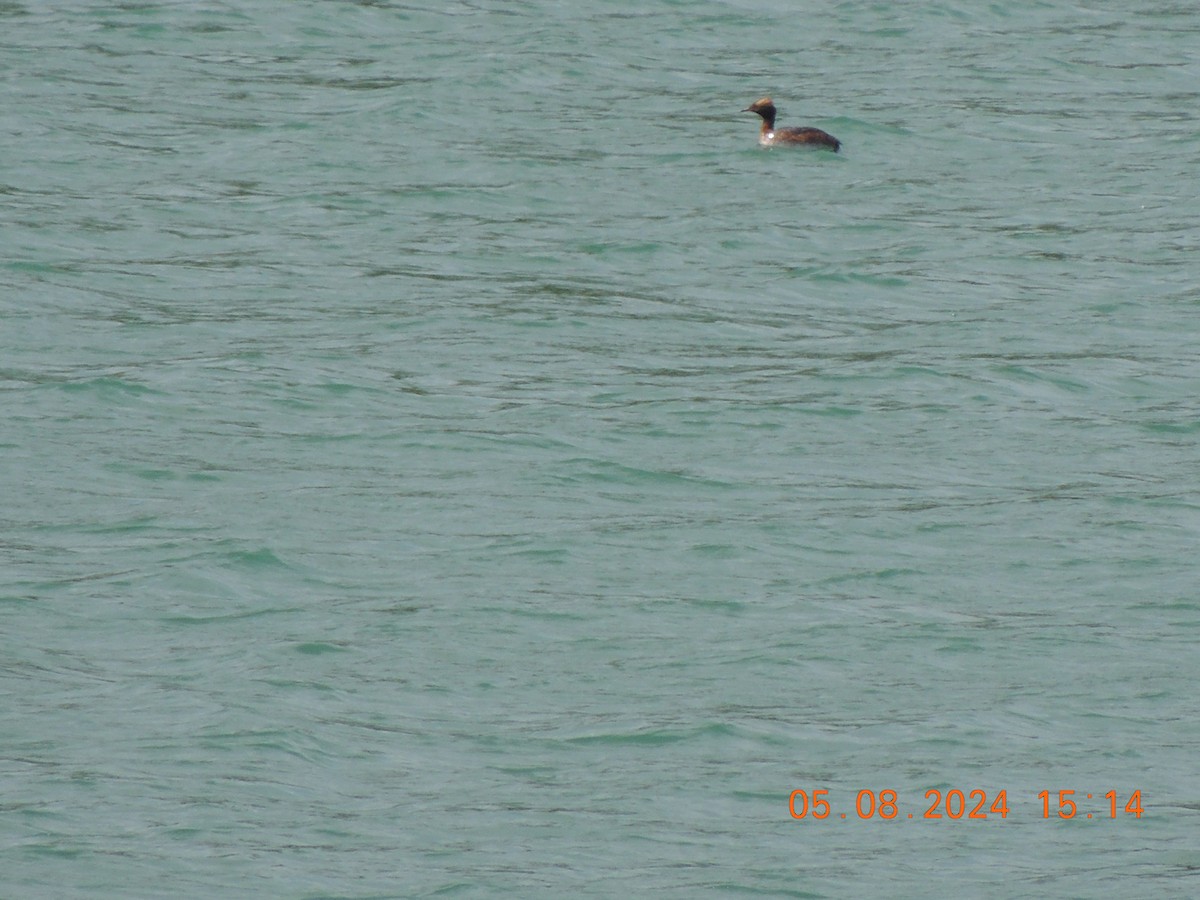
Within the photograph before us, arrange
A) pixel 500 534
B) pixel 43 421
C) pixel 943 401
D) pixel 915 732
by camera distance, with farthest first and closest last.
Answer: pixel 943 401
pixel 43 421
pixel 500 534
pixel 915 732

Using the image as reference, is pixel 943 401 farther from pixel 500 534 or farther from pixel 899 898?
pixel 899 898

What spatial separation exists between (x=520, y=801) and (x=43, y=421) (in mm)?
4307

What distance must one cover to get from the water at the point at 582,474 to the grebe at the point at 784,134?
15cm

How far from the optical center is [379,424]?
10.2m

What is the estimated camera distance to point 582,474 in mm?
9750

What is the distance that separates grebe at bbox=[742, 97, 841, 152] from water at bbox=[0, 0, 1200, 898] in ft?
0.49

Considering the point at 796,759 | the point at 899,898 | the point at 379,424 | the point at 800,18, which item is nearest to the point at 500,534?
the point at 379,424
